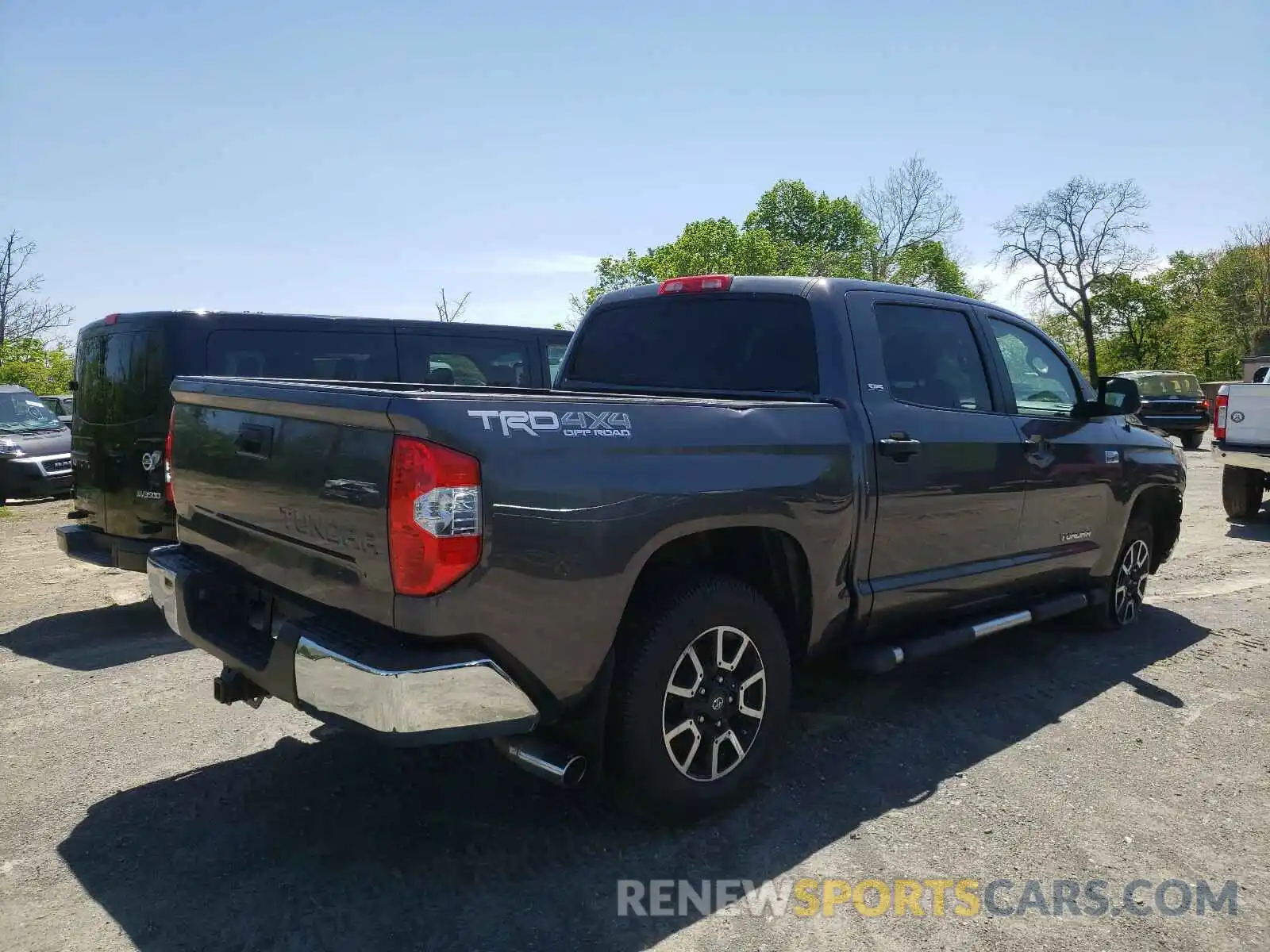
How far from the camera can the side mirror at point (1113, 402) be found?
5.00m

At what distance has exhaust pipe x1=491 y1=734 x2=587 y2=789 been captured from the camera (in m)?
2.68

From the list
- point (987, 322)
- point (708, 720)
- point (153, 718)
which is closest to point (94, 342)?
point (153, 718)

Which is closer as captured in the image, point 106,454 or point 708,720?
point 708,720

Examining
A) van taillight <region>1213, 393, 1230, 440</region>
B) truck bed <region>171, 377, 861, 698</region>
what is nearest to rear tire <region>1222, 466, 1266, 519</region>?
van taillight <region>1213, 393, 1230, 440</region>

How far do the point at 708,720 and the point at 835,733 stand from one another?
1162 mm

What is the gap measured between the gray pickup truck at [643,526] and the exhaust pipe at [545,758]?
0.04 ft

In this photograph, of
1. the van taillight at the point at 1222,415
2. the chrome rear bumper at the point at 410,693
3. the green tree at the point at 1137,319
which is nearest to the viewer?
the chrome rear bumper at the point at 410,693

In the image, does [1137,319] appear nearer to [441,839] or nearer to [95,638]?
[95,638]

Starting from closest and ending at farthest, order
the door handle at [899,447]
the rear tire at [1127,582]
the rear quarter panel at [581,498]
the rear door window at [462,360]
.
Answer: the rear quarter panel at [581,498] < the door handle at [899,447] < the rear tire at [1127,582] < the rear door window at [462,360]

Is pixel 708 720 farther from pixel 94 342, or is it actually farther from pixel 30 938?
pixel 94 342

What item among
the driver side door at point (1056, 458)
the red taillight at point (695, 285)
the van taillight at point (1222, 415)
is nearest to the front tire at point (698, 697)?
the red taillight at point (695, 285)

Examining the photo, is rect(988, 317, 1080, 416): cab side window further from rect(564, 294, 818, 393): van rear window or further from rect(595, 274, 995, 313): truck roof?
rect(564, 294, 818, 393): van rear window

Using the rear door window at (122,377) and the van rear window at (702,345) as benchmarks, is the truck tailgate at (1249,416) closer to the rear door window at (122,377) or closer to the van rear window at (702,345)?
the van rear window at (702,345)

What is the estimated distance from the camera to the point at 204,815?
3.22m
